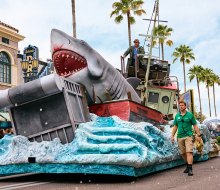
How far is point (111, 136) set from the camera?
6812 millimetres

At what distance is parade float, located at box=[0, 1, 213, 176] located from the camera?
6672 millimetres

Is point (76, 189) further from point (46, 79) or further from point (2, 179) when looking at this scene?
point (2, 179)

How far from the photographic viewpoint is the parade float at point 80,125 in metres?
6.67

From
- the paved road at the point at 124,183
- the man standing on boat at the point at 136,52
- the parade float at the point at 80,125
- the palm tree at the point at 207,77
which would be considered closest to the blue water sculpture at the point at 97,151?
the parade float at the point at 80,125

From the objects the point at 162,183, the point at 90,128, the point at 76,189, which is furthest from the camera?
the point at 90,128

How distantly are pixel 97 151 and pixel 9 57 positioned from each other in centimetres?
2865

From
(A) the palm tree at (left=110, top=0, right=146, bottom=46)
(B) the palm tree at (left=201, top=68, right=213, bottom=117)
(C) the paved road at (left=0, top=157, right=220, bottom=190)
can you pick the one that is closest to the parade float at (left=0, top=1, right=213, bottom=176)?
(C) the paved road at (left=0, top=157, right=220, bottom=190)

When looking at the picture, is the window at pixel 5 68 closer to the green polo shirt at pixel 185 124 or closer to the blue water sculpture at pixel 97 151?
the blue water sculpture at pixel 97 151

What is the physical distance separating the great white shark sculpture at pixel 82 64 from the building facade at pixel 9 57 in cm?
2503

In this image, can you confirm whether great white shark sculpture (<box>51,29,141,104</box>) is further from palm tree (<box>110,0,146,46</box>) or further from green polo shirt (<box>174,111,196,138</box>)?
palm tree (<box>110,0,146,46</box>)

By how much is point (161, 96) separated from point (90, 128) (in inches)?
187

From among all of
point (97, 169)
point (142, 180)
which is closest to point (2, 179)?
point (97, 169)

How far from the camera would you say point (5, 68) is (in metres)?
33.4

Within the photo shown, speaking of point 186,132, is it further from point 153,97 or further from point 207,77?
point 207,77
